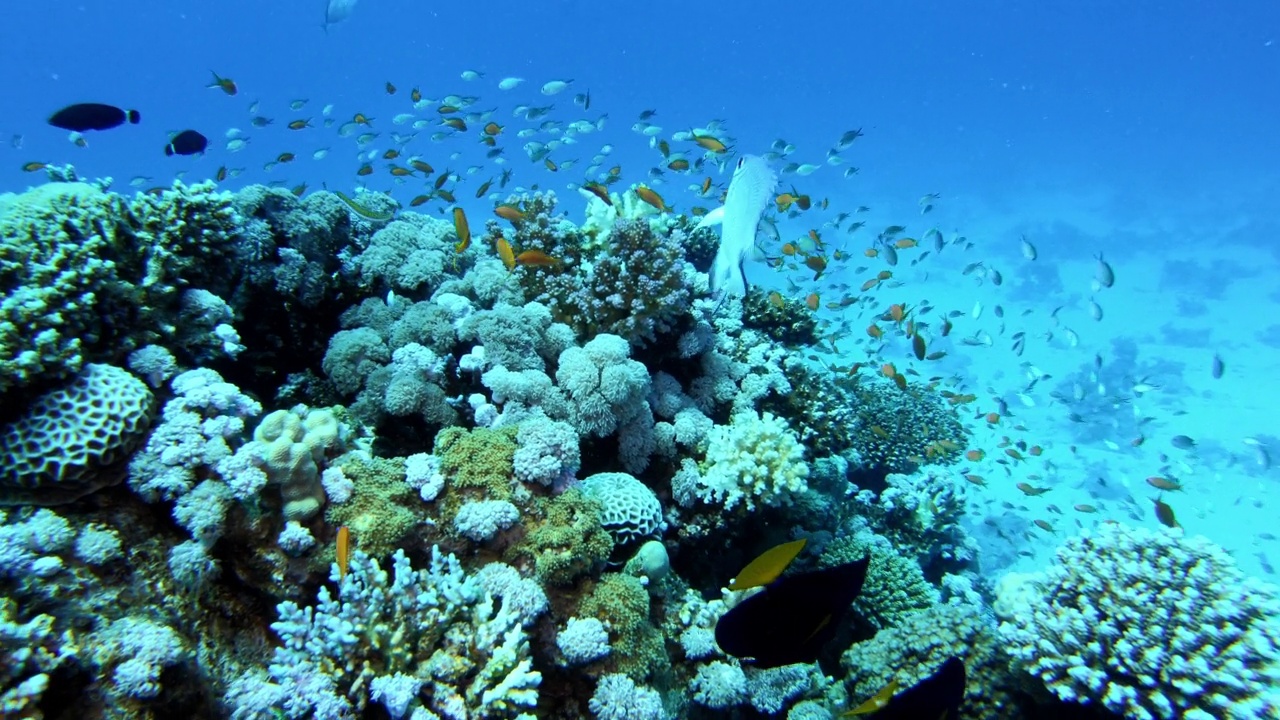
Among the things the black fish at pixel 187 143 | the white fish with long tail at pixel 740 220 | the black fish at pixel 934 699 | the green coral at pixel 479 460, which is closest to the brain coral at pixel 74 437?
the green coral at pixel 479 460

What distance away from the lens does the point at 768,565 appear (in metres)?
2.79

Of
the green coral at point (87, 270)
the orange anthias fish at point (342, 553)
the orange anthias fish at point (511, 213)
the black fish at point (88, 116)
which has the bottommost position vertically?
the orange anthias fish at point (342, 553)

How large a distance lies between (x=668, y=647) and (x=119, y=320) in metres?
4.00

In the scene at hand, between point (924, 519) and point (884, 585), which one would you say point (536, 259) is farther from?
point (924, 519)

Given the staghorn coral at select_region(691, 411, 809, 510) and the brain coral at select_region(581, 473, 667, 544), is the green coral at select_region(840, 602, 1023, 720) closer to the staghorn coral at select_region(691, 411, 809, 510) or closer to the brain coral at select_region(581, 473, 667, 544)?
the staghorn coral at select_region(691, 411, 809, 510)

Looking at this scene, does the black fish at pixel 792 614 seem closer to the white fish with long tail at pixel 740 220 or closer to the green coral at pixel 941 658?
the white fish with long tail at pixel 740 220

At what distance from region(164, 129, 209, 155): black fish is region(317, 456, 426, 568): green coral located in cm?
726

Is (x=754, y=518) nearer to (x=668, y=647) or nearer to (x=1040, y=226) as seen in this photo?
(x=668, y=647)

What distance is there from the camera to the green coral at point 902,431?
984cm

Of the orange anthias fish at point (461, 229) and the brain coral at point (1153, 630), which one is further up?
the orange anthias fish at point (461, 229)

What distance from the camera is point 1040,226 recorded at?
4659 cm

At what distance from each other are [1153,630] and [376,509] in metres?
4.80

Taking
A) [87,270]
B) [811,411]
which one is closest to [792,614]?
[87,270]

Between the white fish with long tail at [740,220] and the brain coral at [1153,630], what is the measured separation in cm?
313
